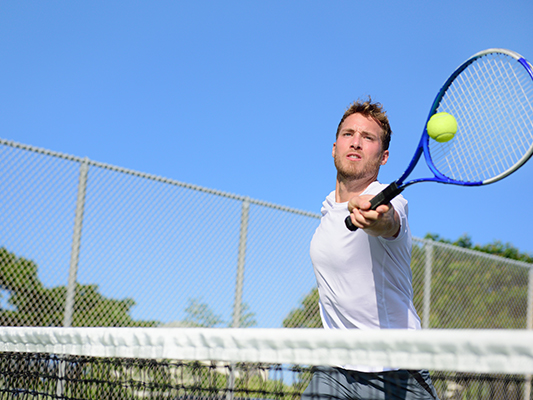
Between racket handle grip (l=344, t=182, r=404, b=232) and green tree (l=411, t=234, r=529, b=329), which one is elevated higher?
green tree (l=411, t=234, r=529, b=329)

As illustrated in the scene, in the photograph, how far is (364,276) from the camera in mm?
2420

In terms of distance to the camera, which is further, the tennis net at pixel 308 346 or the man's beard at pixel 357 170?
the man's beard at pixel 357 170

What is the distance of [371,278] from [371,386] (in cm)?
46

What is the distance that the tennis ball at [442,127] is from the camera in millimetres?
2865

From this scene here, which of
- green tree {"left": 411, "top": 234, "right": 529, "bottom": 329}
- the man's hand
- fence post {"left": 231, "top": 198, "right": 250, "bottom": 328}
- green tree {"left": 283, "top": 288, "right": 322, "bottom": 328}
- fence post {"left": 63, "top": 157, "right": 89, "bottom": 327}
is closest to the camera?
the man's hand

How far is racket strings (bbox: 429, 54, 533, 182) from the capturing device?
2.72 m

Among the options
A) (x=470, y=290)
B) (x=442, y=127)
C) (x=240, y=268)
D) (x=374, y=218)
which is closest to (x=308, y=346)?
(x=374, y=218)

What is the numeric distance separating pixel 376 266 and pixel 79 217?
300 centimetres

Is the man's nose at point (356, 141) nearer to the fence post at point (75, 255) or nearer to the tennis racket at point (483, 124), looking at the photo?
the tennis racket at point (483, 124)

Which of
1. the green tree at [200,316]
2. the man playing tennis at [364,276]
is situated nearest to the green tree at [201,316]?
the green tree at [200,316]

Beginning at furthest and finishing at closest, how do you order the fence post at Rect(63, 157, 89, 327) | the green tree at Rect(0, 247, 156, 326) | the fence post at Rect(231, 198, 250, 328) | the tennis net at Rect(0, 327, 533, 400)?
1. the fence post at Rect(231, 198, 250, 328)
2. the fence post at Rect(63, 157, 89, 327)
3. the green tree at Rect(0, 247, 156, 326)
4. the tennis net at Rect(0, 327, 533, 400)

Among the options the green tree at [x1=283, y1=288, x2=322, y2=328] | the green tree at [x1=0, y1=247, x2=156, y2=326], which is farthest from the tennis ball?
the green tree at [x1=283, y1=288, x2=322, y2=328]

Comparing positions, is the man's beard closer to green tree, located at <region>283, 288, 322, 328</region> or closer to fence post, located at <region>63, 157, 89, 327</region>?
fence post, located at <region>63, 157, 89, 327</region>

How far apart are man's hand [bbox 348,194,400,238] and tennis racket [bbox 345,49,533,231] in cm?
28
